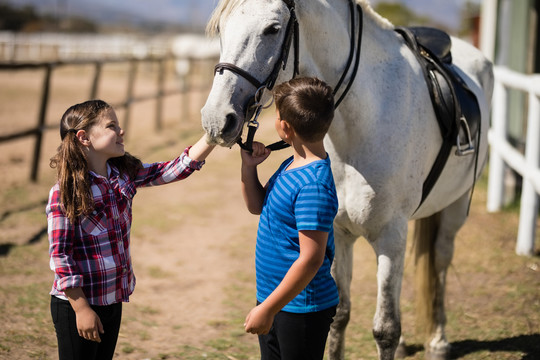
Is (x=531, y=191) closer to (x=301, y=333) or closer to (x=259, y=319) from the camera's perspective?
(x=301, y=333)

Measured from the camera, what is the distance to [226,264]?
16.3ft

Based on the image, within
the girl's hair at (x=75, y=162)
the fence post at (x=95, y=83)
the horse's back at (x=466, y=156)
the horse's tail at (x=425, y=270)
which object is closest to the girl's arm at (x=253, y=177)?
the girl's hair at (x=75, y=162)

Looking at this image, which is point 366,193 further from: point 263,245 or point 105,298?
point 105,298

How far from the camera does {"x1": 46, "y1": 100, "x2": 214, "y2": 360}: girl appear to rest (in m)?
1.91

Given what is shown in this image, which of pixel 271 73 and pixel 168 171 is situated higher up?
pixel 271 73

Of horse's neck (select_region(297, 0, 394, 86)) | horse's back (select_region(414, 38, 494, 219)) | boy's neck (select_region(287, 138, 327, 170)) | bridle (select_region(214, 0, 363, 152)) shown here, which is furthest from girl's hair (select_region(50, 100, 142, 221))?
horse's back (select_region(414, 38, 494, 219))

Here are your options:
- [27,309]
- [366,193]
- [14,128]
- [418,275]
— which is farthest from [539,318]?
[14,128]

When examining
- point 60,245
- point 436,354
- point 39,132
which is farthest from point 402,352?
point 39,132

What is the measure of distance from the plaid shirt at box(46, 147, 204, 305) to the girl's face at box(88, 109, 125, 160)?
0.09 m

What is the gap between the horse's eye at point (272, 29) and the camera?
2.10 metres

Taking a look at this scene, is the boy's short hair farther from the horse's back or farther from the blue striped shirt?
the horse's back

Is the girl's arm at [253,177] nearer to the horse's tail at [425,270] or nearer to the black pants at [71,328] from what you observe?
A: the black pants at [71,328]

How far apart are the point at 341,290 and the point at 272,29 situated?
4.72 feet

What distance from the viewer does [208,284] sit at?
178 inches
